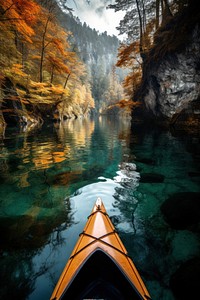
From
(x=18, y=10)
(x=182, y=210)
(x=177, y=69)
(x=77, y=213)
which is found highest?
(x=18, y=10)

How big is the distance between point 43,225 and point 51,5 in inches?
830

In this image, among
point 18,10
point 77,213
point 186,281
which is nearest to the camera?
point 186,281

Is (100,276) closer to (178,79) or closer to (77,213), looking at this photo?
(77,213)

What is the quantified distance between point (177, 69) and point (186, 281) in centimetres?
1414

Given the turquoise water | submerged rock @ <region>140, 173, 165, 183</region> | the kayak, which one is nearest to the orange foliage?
the turquoise water

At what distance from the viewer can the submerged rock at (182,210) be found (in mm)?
3101

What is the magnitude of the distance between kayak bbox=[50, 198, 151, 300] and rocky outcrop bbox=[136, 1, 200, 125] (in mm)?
13036

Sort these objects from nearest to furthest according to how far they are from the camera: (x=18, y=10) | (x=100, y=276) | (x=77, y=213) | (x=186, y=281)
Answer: (x=100, y=276), (x=186, y=281), (x=77, y=213), (x=18, y=10)

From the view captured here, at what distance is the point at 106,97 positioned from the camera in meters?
68.2

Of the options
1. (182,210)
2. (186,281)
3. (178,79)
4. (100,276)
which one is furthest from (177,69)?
(100,276)

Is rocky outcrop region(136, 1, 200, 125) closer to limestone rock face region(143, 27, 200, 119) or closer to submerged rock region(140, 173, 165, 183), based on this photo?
limestone rock face region(143, 27, 200, 119)

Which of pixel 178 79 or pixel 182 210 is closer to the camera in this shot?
pixel 182 210

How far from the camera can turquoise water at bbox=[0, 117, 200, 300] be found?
2162mm

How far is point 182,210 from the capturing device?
3.43 metres
